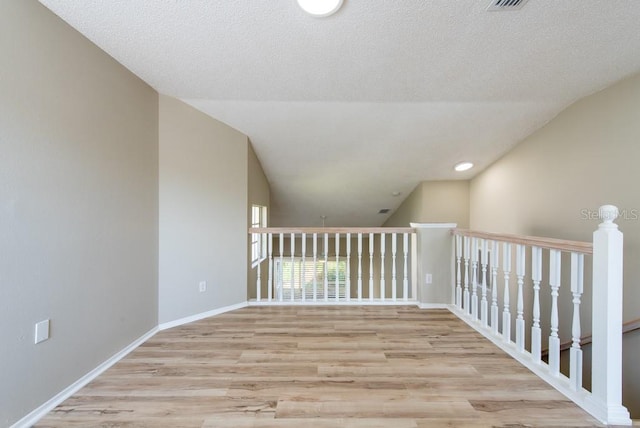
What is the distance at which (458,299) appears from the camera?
322 cm

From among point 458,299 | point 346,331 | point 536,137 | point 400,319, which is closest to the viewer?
point 346,331

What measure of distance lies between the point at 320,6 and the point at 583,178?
2.99 metres

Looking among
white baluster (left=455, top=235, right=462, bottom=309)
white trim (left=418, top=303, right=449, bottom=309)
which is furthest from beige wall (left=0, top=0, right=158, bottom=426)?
white baluster (left=455, top=235, right=462, bottom=309)

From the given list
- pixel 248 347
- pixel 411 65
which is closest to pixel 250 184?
Answer: pixel 248 347

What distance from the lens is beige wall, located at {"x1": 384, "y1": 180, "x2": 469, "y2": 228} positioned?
16.1ft

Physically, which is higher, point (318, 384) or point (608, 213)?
point (608, 213)

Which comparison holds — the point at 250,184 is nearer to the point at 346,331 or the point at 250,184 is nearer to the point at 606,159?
the point at 346,331

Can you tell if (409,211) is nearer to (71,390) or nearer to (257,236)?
(257,236)

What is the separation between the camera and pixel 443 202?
4.96 metres

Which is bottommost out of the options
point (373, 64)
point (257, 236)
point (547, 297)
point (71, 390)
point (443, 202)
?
point (71, 390)

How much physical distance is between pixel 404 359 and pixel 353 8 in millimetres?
2293

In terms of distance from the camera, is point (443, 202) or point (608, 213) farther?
point (443, 202)

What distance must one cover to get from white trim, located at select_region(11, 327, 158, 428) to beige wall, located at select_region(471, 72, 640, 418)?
403cm

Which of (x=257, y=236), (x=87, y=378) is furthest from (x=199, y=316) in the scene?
(x=257, y=236)
